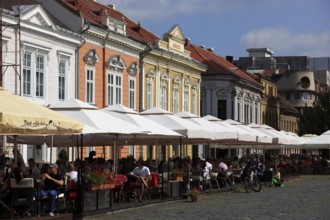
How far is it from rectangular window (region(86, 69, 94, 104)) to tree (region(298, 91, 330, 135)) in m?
56.2

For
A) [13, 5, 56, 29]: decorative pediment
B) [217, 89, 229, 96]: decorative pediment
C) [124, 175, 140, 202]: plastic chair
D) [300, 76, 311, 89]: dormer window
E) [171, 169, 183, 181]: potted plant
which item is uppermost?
[300, 76, 311, 89]: dormer window

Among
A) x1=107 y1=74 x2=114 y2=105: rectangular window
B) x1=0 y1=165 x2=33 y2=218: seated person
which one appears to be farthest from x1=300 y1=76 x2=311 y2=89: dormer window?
x1=0 y1=165 x2=33 y2=218: seated person

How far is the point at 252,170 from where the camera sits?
35.7 meters

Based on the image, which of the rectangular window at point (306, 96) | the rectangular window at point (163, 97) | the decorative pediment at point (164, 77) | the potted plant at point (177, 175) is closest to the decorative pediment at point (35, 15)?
the potted plant at point (177, 175)

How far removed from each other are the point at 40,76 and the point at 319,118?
63.0m

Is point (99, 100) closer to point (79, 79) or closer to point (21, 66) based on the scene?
point (79, 79)

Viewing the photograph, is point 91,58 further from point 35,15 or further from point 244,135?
point 244,135

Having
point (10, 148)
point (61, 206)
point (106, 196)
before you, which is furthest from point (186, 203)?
point (10, 148)

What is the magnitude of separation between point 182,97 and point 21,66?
79.0 ft

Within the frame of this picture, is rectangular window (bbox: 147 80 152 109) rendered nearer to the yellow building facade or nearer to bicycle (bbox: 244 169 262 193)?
the yellow building facade

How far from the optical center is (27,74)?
35781 mm

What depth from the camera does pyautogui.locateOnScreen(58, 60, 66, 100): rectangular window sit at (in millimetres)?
39094

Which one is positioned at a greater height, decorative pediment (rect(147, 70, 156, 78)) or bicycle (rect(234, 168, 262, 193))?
decorative pediment (rect(147, 70, 156, 78))

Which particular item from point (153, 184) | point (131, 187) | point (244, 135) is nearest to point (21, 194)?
point (131, 187)
